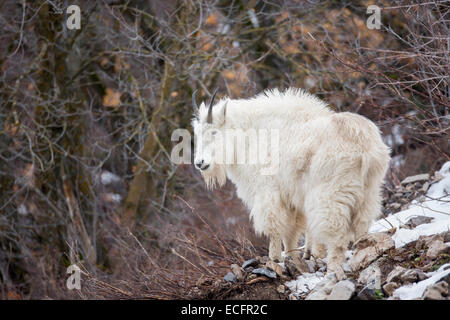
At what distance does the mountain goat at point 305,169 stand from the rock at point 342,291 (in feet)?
1.66

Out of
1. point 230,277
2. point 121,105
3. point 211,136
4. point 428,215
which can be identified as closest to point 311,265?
point 230,277

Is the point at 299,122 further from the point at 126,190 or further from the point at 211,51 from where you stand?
the point at 126,190

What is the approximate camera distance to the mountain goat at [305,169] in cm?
550

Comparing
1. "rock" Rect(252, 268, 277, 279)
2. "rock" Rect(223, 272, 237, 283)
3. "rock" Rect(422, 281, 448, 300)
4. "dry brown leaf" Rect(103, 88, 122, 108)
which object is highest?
Result: "dry brown leaf" Rect(103, 88, 122, 108)

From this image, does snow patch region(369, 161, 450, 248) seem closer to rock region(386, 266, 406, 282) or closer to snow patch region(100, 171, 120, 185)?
rock region(386, 266, 406, 282)

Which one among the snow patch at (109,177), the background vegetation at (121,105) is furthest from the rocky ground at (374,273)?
the snow patch at (109,177)

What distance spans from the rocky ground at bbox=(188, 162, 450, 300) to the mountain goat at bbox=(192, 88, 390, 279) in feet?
0.77

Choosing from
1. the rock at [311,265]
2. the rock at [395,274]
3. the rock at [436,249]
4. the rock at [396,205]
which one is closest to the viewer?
the rock at [395,274]

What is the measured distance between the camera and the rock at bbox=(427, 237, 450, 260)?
4.96m

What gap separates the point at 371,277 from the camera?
4.94m

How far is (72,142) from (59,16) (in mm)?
3075

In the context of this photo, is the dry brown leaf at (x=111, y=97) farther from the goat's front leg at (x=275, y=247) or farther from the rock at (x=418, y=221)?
the rock at (x=418, y=221)

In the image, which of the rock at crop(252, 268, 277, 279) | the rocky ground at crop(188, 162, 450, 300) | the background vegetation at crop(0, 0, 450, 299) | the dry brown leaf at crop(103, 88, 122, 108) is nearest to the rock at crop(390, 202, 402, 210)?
the rocky ground at crop(188, 162, 450, 300)

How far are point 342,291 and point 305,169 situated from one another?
182 cm
